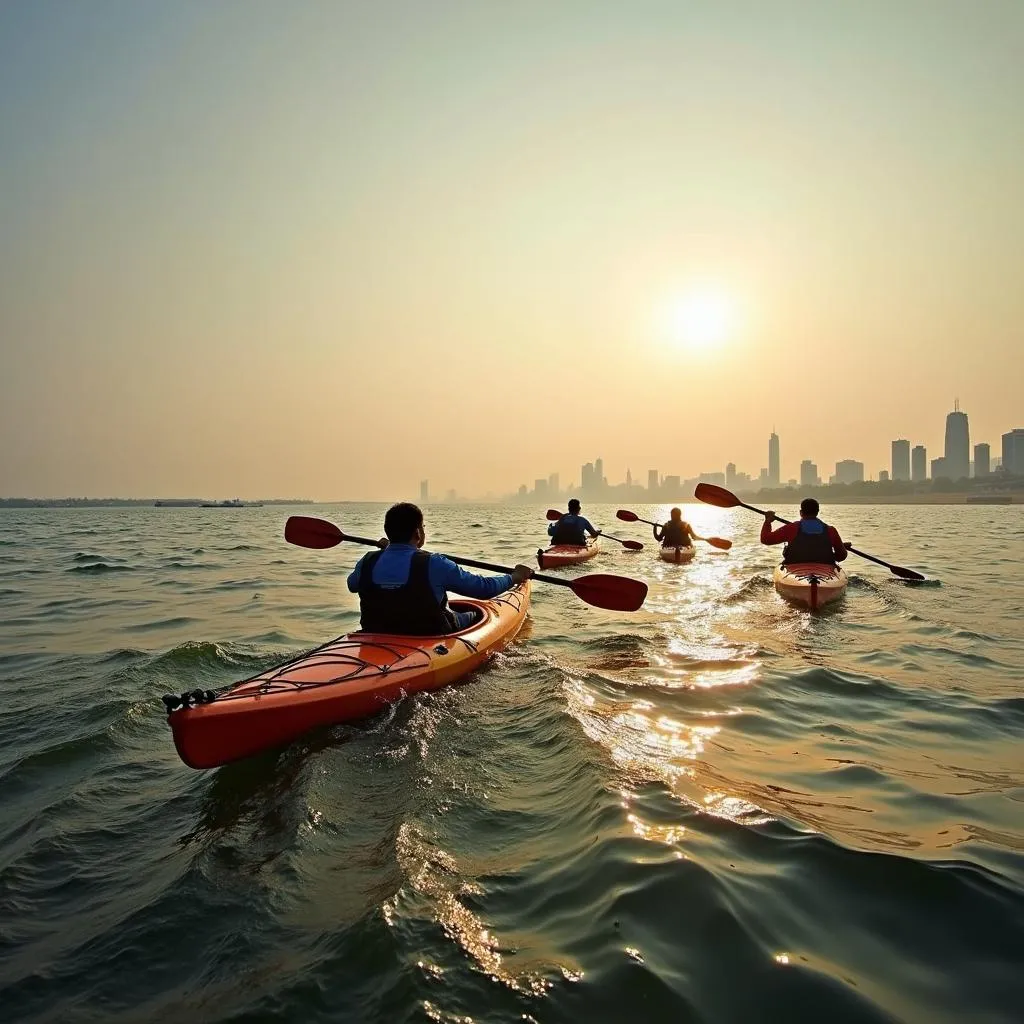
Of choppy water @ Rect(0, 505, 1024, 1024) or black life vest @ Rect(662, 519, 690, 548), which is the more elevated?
black life vest @ Rect(662, 519, 690, 548)

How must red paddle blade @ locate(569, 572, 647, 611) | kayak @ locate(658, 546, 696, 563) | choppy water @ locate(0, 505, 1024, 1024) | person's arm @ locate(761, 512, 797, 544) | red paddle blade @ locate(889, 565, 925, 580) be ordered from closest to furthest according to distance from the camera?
choppy water @ locate(0, 505, 1024, 1024) < red paddle blade @ locate(569, 572, 647, 611) < person's arm @ locate(761, 512, 797, 544) < red paddle blade @ locate(889, 565, 925, 580) < kayak @ locate(658, 546, 696, 563)

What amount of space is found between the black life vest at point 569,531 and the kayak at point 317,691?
9.24 metres

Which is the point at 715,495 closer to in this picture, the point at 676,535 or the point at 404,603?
the point at 676,535

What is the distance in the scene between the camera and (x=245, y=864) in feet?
10.5

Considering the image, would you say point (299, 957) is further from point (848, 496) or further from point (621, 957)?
point (848, 496)

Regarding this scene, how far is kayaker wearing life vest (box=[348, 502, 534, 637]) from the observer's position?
19.8ft

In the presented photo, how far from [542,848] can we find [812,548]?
990cm

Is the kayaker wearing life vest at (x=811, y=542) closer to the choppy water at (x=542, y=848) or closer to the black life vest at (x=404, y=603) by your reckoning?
the choppy water at (x=542, y=848)

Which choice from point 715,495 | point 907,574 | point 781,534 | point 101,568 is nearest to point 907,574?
point 907,574

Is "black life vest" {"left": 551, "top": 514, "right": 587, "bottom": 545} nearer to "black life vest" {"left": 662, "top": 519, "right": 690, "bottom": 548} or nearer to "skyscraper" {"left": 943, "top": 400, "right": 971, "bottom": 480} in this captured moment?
"black life vest" {"left": 662, "top": 519, "right": 690, "bottom": 548}

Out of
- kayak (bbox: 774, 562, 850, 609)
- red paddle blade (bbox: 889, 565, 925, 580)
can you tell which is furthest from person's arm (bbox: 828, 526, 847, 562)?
red paddle blade (bbox: 889, 565, 925, 580)

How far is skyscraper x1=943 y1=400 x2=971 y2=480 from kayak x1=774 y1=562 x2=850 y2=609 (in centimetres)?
20166

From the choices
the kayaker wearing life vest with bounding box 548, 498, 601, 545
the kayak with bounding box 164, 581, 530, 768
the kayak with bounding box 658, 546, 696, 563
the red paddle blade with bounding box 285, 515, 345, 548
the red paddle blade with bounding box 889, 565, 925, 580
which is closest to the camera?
the kayak with bounding box 164, 581, 530, 768

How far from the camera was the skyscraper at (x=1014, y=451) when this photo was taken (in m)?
164
